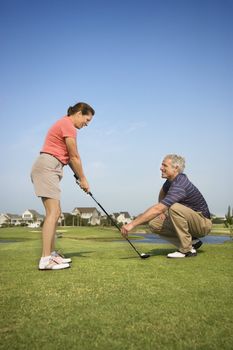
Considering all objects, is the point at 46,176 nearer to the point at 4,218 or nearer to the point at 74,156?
the point at 74,156

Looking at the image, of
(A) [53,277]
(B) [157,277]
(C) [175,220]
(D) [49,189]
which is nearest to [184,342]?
(B) [157,277]

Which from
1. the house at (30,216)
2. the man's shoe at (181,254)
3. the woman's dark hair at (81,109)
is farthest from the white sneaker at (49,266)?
the house at (30,216)

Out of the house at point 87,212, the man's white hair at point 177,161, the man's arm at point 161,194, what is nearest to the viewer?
the man's white hair at point 177,161

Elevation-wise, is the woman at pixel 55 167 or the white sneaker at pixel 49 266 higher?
the woman at pixel 55 167

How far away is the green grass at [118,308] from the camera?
6.92 feet

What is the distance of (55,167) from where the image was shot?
5363 millimetres

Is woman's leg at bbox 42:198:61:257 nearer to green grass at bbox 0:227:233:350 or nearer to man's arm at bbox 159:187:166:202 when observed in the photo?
green grass at bbox 0:227:233:350

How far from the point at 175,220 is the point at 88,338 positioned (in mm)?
3942

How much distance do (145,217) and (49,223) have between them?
4.59 ft

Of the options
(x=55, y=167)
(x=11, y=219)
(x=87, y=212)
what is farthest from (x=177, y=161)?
(x=11, y=219)

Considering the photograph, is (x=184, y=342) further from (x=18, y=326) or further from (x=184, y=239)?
(x=184, y=239)

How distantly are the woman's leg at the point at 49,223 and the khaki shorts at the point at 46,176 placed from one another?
10 cm

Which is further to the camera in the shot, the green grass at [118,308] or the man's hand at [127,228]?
the man's hand at [127,228]

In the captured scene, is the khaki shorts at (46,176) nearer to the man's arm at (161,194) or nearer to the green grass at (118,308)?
the green grass at (118,308)
